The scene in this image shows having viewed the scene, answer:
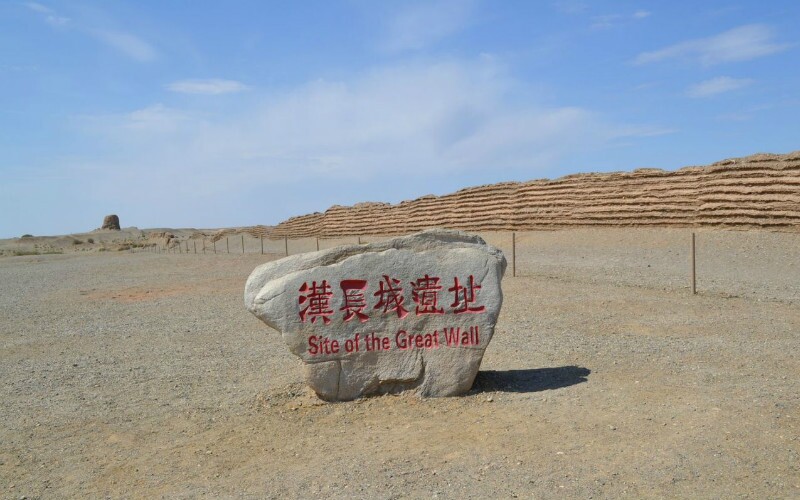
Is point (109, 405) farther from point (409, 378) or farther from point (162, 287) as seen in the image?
point (162, 287)

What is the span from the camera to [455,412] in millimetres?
5781

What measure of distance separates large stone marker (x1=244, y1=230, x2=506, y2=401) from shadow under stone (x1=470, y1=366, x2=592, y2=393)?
40 centimetres


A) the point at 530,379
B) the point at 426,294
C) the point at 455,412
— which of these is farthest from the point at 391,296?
the point at 530,379

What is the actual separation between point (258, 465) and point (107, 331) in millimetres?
6992

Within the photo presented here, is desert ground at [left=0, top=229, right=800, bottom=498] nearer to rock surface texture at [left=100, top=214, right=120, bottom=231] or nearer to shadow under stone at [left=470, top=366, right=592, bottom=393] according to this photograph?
shadow under stone at [left=470, top=366, right=592, bottom=393]

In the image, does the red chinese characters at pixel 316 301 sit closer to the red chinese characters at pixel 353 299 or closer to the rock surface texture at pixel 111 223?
the red chinese characters at pixel 353 299

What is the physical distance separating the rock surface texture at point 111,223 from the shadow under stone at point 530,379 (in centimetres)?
7754

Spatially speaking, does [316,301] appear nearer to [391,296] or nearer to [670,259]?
[391,296]

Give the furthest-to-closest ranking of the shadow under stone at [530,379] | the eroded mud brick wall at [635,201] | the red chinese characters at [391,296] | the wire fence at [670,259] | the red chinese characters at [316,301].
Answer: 1. the eroded mud brick wall at [635,201]
2. the wire fence at [670,259]
3. the shadow under stone at [530,379]
4. the red chinese characters at [391,296]
5. the red chinese characters at [316,301]

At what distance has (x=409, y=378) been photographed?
20.2 feet

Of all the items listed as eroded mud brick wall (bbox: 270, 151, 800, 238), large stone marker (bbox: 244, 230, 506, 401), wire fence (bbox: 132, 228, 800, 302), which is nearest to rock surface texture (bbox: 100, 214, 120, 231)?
eroded mud brick wall (bbox: 270, 151, 800, 238)

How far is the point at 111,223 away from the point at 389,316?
256 feet

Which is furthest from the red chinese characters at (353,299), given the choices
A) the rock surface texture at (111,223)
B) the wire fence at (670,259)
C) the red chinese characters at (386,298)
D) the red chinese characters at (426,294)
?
the rock surface texture at (111,223)

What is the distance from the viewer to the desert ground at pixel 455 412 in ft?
14.5
